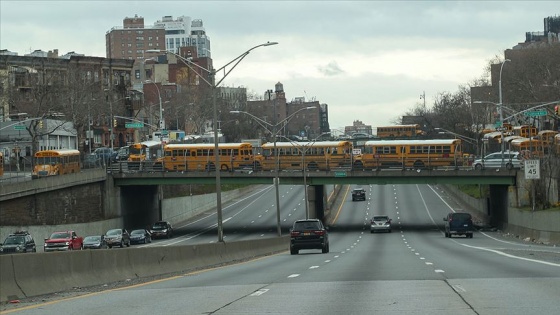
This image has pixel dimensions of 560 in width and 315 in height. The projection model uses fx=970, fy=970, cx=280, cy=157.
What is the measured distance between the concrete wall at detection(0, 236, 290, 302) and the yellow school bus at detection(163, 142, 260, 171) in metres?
63.3

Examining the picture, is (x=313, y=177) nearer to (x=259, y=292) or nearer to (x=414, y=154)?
(x=414, y=154)

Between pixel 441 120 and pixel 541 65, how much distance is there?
62.9 meters

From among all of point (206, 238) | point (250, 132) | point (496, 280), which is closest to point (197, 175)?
point (206, 238)

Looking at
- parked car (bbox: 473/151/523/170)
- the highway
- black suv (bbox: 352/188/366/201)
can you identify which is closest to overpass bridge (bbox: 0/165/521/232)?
parked car (bbox: 473/151/523/170)

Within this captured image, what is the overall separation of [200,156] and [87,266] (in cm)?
7784

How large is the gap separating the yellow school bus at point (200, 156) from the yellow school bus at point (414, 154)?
12467 millimetres

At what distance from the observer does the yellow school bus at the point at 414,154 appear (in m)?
96.1

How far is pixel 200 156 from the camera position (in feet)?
328

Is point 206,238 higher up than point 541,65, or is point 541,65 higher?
point 541,65

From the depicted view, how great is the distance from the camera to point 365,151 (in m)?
101

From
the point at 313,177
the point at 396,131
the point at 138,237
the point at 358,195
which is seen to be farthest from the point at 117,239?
the point at 396,131

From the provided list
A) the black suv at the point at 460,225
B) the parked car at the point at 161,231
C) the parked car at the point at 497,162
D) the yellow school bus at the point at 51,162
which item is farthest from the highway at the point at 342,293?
the yellow school bus at the point at 51,162

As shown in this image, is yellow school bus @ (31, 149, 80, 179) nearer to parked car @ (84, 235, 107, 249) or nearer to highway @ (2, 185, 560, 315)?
parked car @ (84, 235, 107, 249)

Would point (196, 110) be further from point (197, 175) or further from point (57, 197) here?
point (57, 197)
